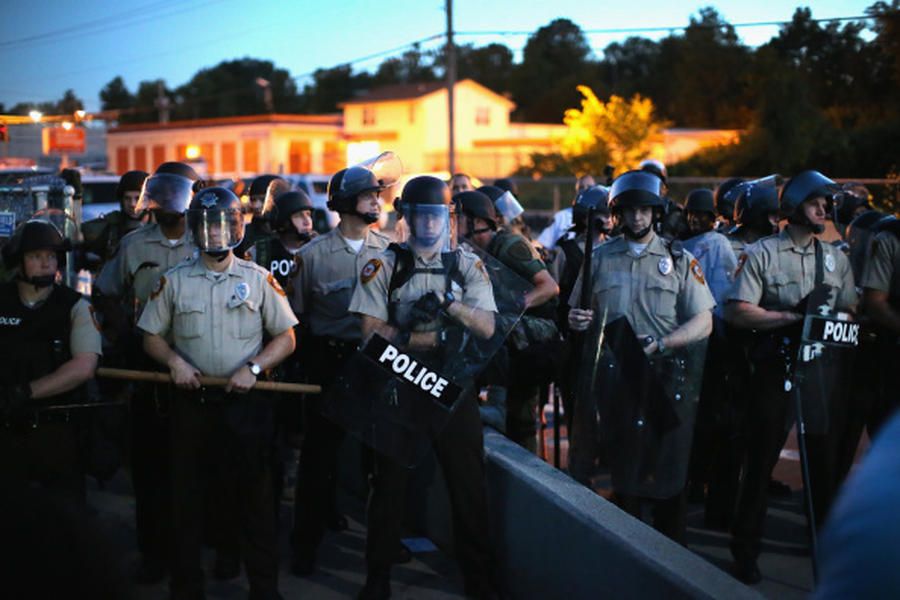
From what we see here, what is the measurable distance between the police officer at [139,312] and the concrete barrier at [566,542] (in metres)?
1.58

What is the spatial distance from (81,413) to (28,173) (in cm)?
535

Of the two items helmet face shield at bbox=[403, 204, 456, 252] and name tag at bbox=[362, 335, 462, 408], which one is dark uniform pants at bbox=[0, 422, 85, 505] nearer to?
name tag at bbox=[362, 335, 462, 408]

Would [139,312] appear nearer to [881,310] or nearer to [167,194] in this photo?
[167,194]

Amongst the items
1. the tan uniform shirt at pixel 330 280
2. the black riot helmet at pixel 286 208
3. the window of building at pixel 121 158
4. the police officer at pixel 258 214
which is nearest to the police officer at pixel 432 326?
the tan uniform shirt at pixel 330 280

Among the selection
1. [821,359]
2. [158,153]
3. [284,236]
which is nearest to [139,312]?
[284,236]

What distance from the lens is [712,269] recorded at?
7312mm

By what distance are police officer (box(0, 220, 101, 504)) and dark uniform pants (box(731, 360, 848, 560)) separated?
11.2 feet

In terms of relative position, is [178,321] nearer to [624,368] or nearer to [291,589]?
[291,589]

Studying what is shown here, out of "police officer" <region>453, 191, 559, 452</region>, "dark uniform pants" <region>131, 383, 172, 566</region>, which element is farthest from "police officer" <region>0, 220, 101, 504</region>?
"police officer" <region>453, 191, 559, 452</region>

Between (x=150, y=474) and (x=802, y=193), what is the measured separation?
12.5ft

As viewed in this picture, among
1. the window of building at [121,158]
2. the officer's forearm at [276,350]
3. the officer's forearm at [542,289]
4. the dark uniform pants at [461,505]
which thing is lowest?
the dark uniform pants at [461,505]

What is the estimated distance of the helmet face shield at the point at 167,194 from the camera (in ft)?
20.6

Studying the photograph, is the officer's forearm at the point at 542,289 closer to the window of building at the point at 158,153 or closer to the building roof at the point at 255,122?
the building roof at the point at 255,122

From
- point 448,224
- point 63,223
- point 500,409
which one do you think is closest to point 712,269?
point 500,409
